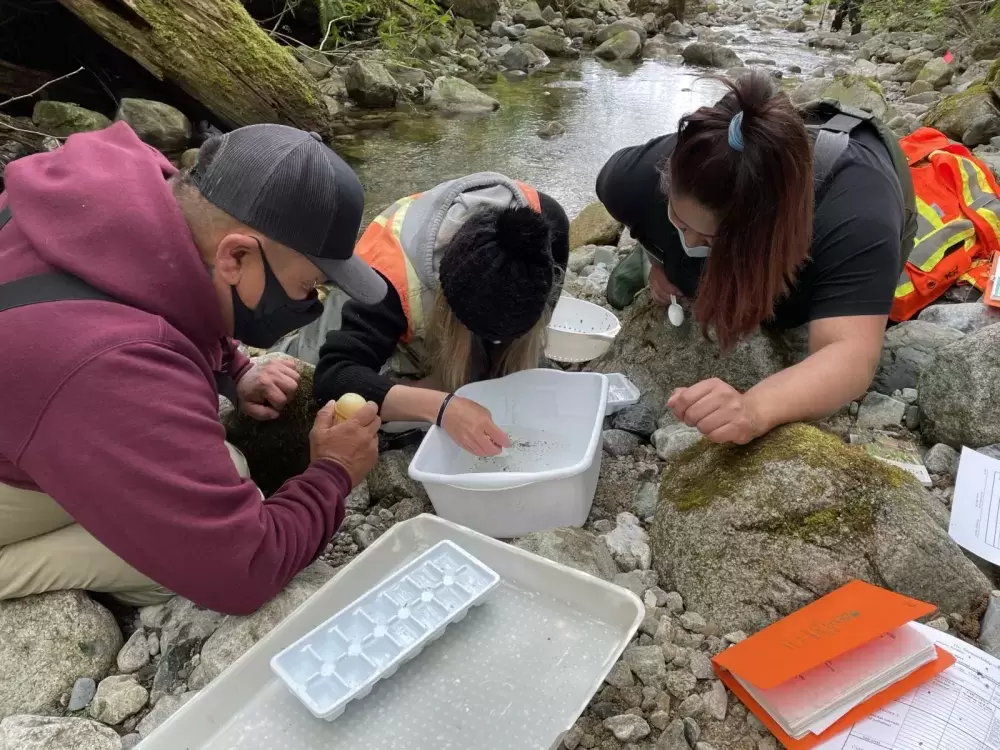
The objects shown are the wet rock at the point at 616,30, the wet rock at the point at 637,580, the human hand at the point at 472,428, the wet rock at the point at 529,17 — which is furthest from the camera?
the wet rock at the point at 529,17

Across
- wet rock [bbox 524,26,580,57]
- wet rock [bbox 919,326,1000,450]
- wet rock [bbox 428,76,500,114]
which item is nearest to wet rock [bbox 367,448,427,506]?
wet rock [bbox 919,326,1000,450]

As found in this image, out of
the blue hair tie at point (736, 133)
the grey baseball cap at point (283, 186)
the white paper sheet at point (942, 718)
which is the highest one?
the blue hair tie at point (736, 133)

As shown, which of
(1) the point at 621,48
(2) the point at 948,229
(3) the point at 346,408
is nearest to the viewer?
(3) the point at 346,408

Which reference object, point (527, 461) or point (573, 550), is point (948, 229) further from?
point (573, 550)

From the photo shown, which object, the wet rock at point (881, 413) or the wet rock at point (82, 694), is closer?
the wet rock at point (82, 694)

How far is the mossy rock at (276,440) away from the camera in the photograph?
2.28 m

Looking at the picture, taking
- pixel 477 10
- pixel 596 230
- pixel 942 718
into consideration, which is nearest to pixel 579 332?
pixel 596 230

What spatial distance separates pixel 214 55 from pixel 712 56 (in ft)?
27.0

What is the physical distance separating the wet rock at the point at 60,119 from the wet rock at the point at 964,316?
5792 mm

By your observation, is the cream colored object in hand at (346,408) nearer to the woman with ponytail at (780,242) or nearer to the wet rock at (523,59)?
the woman with ponytail at (780,242)

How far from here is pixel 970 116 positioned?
5.25 m

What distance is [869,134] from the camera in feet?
7.32

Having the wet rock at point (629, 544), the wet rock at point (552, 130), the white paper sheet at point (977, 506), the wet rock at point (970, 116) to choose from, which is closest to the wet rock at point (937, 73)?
the wet rock at point (970, 116)

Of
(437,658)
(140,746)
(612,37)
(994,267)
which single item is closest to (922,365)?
(994,267)
